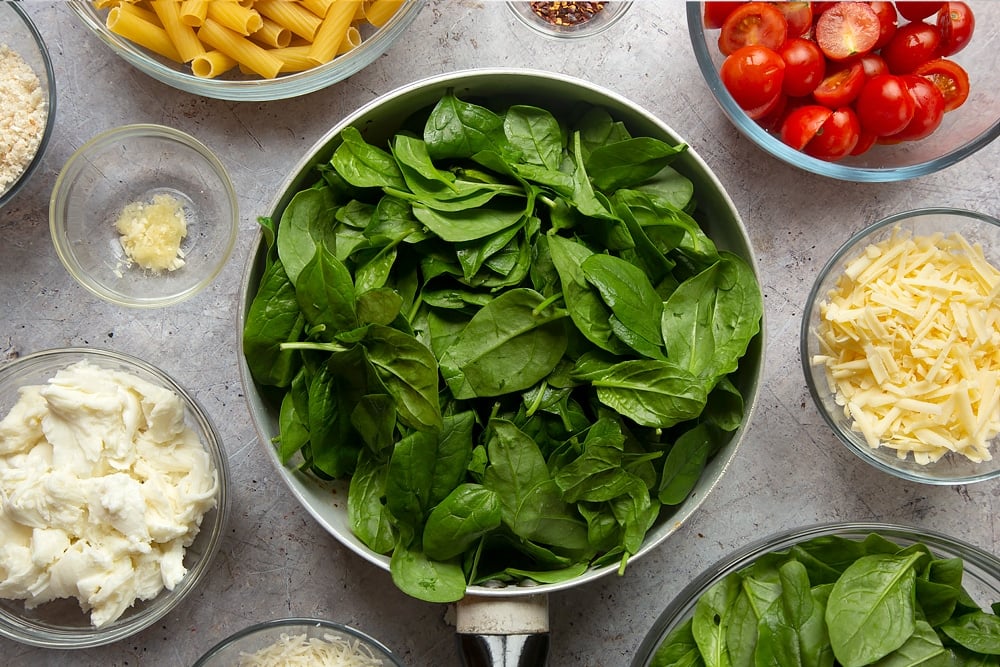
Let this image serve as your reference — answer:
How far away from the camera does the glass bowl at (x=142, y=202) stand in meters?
1.32

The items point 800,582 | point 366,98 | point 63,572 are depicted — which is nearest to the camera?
point 800,582

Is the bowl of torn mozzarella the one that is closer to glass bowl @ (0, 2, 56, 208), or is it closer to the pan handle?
glass bowl @ (0, 2, 56, 208)

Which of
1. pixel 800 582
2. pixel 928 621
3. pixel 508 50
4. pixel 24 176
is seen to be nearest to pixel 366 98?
pixel 508 50

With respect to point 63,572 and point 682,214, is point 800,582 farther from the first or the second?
point 63,572

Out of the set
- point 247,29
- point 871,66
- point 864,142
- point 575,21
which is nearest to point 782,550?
point 864,142

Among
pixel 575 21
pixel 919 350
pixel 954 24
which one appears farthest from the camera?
pixel 575 21

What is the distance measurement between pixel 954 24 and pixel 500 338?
0.83 meters

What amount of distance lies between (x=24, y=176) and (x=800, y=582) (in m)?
1.18

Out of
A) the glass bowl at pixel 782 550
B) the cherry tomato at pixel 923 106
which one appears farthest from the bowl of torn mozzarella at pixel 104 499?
the cherry tomato at pixel 923 106

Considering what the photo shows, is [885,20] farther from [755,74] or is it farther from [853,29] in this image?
[755,74]

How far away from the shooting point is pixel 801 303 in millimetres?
1309

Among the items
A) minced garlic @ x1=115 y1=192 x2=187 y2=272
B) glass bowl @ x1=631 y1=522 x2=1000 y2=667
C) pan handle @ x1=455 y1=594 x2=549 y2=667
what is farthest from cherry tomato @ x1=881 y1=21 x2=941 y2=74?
minced garlic @ x1=115 y1=192 x2=187 y2=272

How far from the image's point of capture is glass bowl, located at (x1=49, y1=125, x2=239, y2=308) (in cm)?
132

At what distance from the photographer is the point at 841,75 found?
4.04 feet
